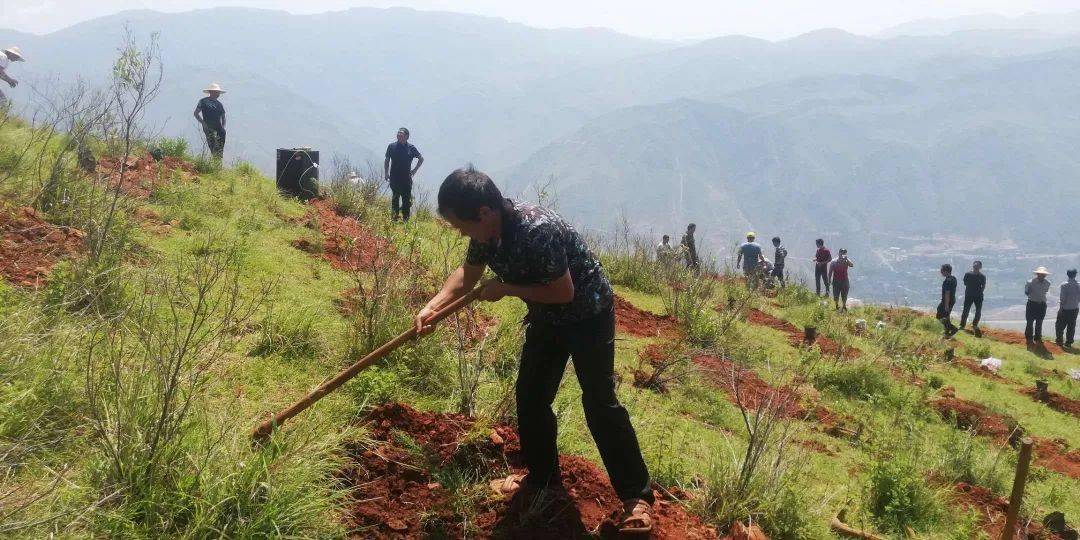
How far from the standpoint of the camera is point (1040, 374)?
43.7 ft

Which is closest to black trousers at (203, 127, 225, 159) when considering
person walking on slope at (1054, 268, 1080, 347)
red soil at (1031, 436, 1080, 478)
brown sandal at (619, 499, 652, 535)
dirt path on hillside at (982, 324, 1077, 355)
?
brown sandal at (619, 499, 652, 535)

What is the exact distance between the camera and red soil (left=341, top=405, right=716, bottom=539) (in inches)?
131

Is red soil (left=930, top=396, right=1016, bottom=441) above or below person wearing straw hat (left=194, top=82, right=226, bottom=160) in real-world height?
below

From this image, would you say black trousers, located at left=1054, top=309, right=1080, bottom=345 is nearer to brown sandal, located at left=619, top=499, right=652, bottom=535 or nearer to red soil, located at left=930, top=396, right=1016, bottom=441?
red soil, located at left=930, top=396, right=1016, bottom=441

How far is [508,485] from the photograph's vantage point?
3613 mm

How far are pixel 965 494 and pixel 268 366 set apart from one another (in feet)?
17.3

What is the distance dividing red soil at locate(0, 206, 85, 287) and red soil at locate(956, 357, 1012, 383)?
12629 millimetres

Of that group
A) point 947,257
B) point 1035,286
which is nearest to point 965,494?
point 1035,286

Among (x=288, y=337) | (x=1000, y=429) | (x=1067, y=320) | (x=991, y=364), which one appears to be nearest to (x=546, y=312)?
(x=288, y=337)

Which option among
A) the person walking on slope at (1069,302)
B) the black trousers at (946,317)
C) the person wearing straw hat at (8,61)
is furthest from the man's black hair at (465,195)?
the person walking on slope at (1069,302)

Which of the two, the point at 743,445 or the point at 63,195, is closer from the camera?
the point at 743,445

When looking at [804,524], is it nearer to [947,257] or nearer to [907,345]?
[907,345]

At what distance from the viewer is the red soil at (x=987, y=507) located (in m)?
5.14

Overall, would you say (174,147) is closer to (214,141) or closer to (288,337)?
(214,141)
